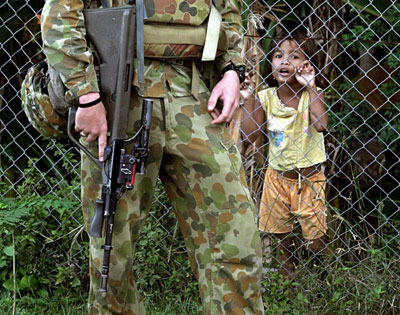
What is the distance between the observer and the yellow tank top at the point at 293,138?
4.16 m

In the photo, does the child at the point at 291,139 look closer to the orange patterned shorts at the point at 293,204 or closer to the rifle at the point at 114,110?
the orange patterned shorts at the point at 293,204

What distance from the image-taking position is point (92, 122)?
7.67 ft

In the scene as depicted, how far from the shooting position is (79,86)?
2299 millimetres

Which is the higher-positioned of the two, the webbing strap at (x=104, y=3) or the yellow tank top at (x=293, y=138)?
the webbing strap at (x=104, y=3)

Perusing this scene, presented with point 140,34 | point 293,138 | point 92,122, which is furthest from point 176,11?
point 293,138

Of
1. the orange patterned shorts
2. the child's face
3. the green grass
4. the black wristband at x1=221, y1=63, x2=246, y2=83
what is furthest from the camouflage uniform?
the child's face

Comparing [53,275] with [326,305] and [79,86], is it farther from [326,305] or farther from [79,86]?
[79,86]

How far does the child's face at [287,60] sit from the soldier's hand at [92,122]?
193cm

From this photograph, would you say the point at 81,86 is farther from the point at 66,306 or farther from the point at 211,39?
the point at 66,306

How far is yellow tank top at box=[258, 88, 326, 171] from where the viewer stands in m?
4.16

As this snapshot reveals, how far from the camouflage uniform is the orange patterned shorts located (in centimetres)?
141

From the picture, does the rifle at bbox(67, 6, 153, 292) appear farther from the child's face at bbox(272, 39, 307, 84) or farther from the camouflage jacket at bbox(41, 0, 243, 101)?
the child's face at bbox(272, 39, 307, 84)

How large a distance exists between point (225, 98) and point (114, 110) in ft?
1.35

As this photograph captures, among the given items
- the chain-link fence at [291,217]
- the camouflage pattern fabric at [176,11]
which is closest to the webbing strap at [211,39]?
the camouflage pattern fabric at [176,11]
